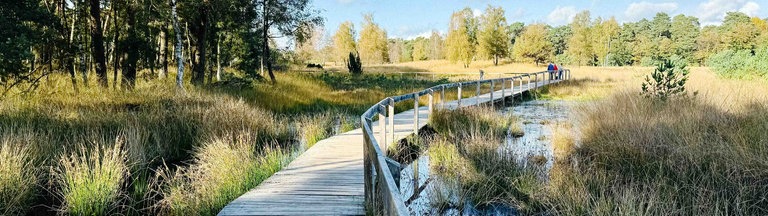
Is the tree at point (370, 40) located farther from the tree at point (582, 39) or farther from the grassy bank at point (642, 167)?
the grassy bank at point (642, 167)

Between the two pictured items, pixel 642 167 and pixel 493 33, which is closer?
pixel 642 167

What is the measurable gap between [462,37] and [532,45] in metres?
12.2

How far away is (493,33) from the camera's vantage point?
5097 centimetres

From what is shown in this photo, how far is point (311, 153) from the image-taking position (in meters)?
6.95

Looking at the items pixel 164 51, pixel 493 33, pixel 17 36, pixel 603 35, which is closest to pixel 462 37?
pixel 493 33

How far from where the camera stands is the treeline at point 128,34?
36.5 ft

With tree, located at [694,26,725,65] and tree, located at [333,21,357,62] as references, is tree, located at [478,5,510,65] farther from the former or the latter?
tree, located at [694,26,725,65]

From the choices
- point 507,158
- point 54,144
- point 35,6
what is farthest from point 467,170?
point 35,6

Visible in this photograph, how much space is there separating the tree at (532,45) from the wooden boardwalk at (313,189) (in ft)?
178

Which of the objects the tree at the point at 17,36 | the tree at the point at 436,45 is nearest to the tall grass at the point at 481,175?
the tree at the point at 17,36

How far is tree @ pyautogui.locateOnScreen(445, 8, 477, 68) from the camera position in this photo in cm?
5009

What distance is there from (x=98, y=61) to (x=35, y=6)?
6.19 feet

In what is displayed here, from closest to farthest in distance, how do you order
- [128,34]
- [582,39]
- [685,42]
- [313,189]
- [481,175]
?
[313,189] → [481,175] → [128,34] → [582,39] → [685,42]

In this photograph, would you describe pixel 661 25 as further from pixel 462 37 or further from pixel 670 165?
pixel 670 165
